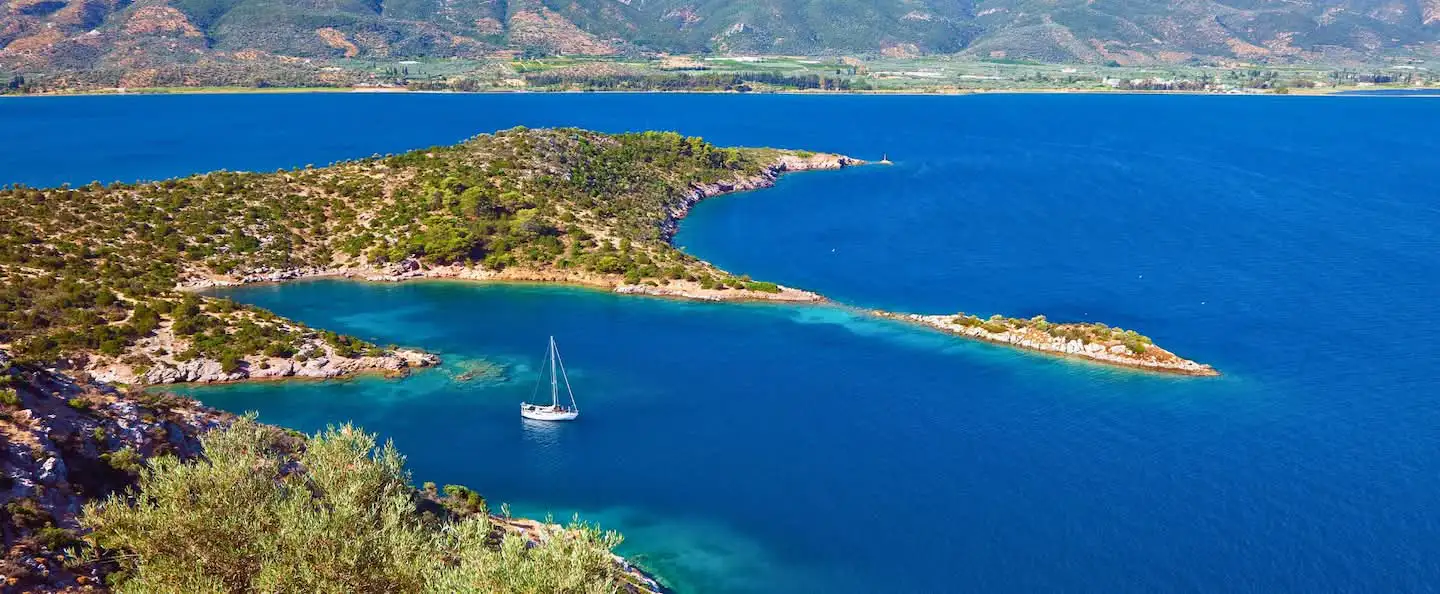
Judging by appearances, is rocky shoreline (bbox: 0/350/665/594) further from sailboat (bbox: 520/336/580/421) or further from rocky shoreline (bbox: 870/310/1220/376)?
rocky shoreline (bbox: 870/310/1220/376)

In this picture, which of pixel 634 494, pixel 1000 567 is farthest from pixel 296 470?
pixel 1000 567

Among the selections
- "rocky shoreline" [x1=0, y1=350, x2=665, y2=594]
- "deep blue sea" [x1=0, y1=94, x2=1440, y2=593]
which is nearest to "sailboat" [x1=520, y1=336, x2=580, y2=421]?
"deep blue sea" [x1=0, y1=94, x2=1440, y2=593]

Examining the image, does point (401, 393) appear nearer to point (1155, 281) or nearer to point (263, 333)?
point (263, 333)

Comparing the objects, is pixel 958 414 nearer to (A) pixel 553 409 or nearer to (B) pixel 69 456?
(A) pixel 553 409

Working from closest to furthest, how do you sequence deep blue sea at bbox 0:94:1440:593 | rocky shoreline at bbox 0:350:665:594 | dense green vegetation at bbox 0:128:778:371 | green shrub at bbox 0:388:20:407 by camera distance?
rocky shoreline at bbox 0:350:665:594 → green shrub at bbox 0:388:20:407 → deep blue sea at bbox 0:94:1440:593 → dense green vegetation at bbox 0:128:778:371

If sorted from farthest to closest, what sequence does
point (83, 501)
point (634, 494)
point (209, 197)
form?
point (209, 197) → point (634, 494) → point (83, 501)

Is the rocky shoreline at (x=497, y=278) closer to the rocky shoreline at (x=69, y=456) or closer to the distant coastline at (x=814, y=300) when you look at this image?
the distant coastline at (x=814, y=300)

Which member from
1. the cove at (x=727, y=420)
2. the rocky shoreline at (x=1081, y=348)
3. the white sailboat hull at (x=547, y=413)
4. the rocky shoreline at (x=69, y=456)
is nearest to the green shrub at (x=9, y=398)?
the rocky shoreline at (x=69, y=456)
